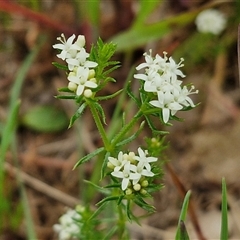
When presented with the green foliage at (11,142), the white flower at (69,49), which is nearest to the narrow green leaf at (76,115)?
the white flower at (69,49)

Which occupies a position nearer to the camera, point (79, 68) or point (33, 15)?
point (79, 68)

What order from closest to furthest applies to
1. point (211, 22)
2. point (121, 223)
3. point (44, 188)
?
point (121, 223)
point (44, 188)
point (211, 22)

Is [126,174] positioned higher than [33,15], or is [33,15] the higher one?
[33,15]

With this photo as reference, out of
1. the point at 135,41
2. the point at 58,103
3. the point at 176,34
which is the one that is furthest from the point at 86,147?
the point at 176,34

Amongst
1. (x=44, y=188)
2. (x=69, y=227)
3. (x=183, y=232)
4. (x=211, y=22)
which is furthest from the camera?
(x=211, y=22)

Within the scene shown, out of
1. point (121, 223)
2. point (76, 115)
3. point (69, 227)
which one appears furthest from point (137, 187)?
point (69, 227)

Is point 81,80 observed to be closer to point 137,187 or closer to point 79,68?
point 79,68

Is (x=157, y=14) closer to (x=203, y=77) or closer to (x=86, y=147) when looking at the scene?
(x=203, y=77)
